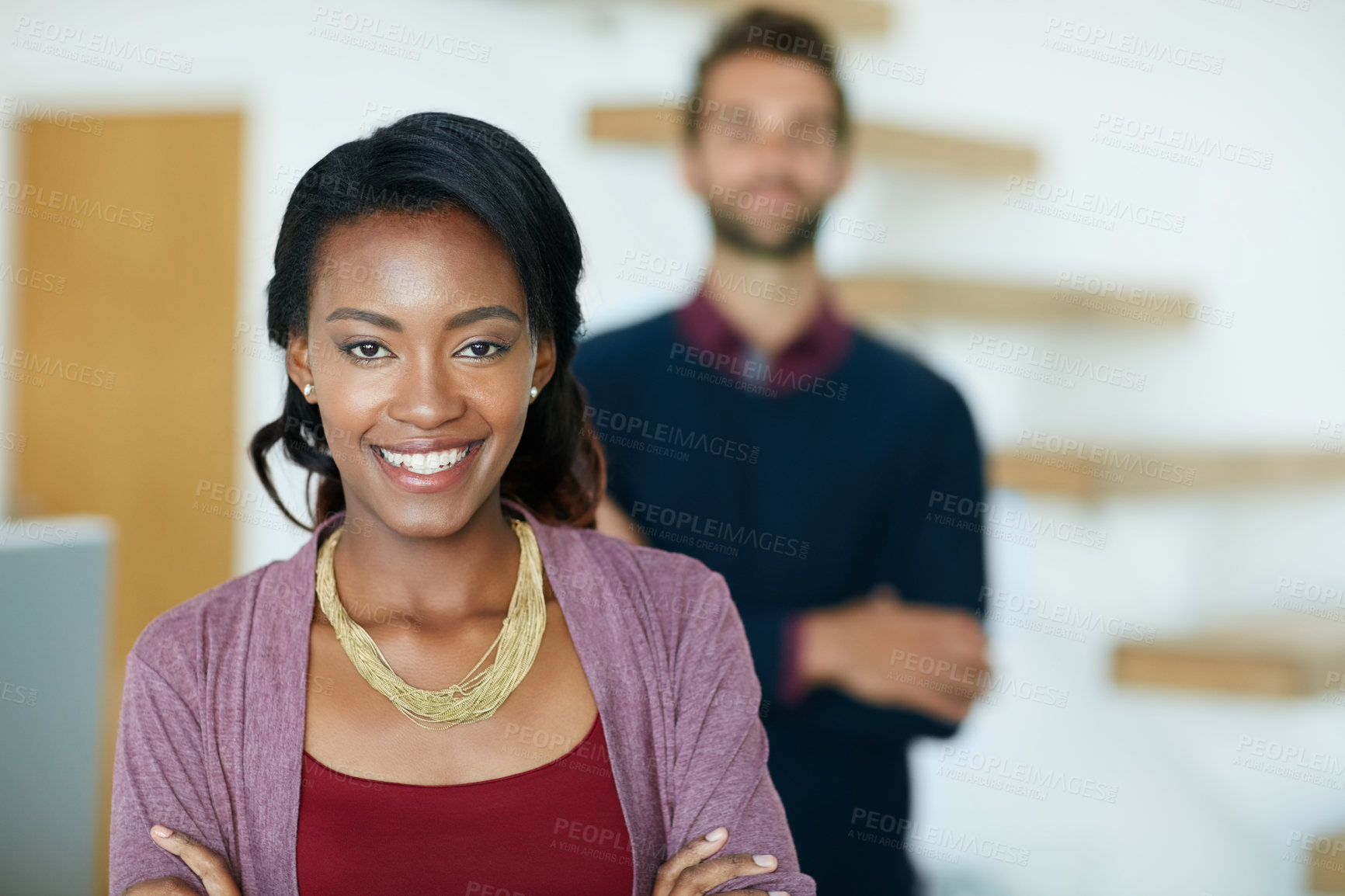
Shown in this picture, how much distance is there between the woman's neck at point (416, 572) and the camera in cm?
143

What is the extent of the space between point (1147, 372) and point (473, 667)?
73.6 inches

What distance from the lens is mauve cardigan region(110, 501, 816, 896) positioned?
50.1 inches

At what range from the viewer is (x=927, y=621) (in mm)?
2387

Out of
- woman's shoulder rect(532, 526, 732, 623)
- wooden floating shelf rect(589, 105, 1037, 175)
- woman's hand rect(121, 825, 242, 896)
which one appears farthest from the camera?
wooden floating shelf rect(589, 105, 1037, 175)

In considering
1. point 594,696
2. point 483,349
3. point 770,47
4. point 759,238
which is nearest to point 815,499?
point 759,238

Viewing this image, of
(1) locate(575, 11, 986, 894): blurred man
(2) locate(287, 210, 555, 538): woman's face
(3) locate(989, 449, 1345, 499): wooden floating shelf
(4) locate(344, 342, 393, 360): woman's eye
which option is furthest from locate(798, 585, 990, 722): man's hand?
(4) locate(344, 342, 393, 360): woman's eye

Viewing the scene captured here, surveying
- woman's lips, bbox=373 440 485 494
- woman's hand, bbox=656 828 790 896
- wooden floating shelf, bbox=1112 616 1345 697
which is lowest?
wooden floating shelf, bbox=1112 616 1345 697

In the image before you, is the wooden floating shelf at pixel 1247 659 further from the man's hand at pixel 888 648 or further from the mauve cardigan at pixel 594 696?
the mauve cardigan at pixel 594 696

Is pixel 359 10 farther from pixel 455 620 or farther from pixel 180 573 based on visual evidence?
pixel 455 620

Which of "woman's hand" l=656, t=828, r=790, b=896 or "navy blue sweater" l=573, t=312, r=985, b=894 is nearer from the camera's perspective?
"woman's hand" l=656, t=828, r=790, b=896

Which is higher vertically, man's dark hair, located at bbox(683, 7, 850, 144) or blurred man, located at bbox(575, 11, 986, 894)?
man's dark hair, located at bbox(683, 7, 850, 144)

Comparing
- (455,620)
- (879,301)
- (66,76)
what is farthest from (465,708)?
(66,76)

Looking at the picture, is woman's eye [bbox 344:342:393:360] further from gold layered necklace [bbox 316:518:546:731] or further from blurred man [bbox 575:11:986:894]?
blurred man [bbox 575:11:986:894]

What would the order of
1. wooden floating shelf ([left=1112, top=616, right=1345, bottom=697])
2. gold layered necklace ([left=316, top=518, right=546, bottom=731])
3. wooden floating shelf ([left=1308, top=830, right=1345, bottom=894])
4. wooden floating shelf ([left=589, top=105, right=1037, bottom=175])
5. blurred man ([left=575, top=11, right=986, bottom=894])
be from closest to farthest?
gold layered necklace ([left=316, top=518, right=546, bottom=731])
blurred man ([left=575, top=11, right=986, bottom=894])
wooden floating shelf ([left=1112, top=616, right=1345, bottom=697])
wooden floating shelf ([left=1308, top=830, right=1345, bottom=894])
wooden floating shelf ([left=589, top=105, right=1037, bottom=175])
